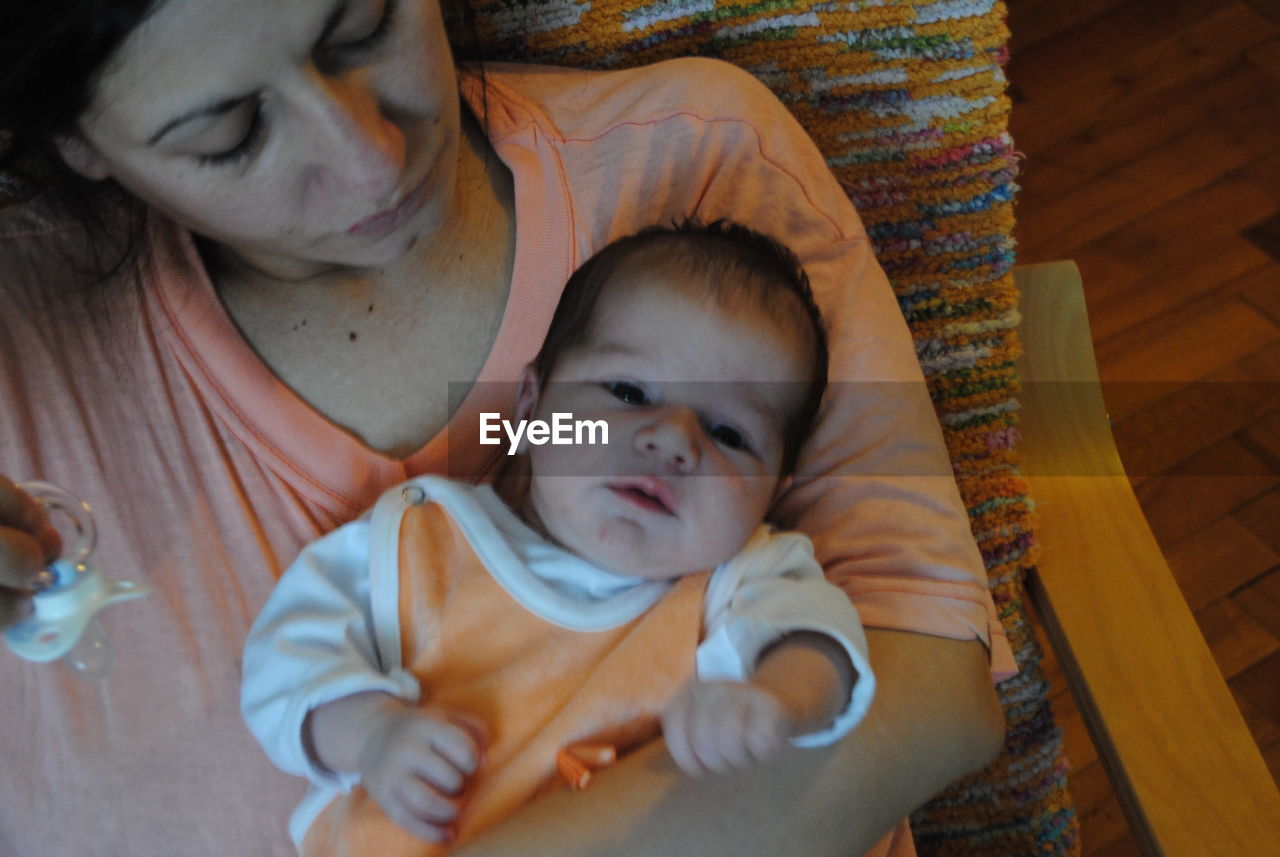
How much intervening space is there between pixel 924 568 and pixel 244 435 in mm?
521

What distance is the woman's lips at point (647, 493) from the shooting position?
72 centimetres

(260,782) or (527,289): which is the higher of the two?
(527,289)

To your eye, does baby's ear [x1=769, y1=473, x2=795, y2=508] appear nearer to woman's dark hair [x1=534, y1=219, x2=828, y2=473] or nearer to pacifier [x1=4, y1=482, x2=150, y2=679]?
woman's dark hair [x1=534, y1=219, x2=828, y2=473]

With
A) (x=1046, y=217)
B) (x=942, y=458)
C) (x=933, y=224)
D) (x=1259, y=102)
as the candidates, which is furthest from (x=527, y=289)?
(x=1259, y=102)

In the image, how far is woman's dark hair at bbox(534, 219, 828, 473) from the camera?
78 cm

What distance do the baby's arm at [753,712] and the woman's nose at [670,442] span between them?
14 centimetres

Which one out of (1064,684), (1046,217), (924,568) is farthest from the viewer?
(1046,217)

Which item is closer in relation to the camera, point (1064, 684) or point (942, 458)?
point (942, 458)

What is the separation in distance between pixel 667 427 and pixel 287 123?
0.31 metres

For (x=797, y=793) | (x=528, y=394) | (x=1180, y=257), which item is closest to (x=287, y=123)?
(x=528, y=394)

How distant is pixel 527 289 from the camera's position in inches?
33.9

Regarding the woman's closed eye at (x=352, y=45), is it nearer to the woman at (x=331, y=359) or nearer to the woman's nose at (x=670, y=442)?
the woman at (x=331, y=359)

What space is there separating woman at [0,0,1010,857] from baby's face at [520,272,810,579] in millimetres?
78

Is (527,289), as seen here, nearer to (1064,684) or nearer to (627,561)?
(627,561)
